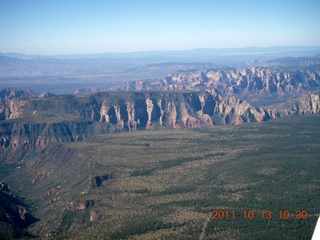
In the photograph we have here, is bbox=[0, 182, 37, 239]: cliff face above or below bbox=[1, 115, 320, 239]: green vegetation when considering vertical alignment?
below

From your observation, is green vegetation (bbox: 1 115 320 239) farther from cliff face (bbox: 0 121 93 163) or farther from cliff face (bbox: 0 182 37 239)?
cliff face (bbox: 0 121 93 163)

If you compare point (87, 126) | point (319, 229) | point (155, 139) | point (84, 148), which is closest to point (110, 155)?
point (84, 148)

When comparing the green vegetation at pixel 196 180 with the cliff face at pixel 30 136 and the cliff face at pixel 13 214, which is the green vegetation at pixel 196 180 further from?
the cliff face at pixel 30 136

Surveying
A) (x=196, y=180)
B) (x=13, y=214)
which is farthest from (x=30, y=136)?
(x=196, y=180)

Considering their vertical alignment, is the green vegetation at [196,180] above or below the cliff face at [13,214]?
above

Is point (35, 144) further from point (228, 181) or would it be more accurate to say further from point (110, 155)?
point (228, 181)

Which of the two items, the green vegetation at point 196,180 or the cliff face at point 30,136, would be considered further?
the cliff face at point 30,136

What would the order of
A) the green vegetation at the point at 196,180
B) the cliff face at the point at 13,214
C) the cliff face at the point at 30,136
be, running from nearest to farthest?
the green vegetation at the point at 196,180 < the cliff face at the point at 13,214 < the cliff face at the point at 30,136

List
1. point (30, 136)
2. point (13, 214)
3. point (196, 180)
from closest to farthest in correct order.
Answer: point (13, 214) → point (196, 180) → point (30, 136)

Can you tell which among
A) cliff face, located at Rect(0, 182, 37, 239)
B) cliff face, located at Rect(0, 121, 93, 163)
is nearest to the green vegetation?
cliff face, located at Rect(0, 182, 37, 239)

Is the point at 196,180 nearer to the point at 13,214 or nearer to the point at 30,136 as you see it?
the point at 13,214

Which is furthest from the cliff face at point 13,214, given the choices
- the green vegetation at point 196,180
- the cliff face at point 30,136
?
the cliff face at point 30,136
